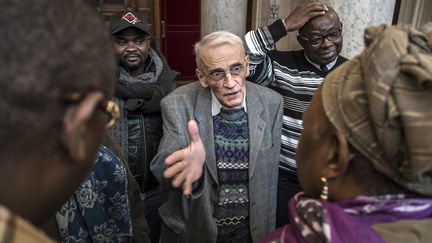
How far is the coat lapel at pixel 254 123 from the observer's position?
174 centimetres

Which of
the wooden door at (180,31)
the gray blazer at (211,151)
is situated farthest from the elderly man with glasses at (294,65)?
the wooden door at (180,31)

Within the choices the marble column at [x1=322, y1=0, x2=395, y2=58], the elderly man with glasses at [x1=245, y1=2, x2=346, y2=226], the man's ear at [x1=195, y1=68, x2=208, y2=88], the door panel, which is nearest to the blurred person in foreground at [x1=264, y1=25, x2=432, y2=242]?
the man's ear at [x1=195, y1=68, x2=208, y2=88]

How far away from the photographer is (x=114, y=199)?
1310mm

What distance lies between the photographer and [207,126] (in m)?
1.78

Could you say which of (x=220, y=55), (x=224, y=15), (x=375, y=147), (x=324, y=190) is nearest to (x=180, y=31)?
(x=224, y=15)

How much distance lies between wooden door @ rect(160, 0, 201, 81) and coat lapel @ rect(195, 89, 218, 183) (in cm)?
485

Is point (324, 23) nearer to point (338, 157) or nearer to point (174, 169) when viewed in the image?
point (174, 169)

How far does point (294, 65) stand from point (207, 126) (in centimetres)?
68

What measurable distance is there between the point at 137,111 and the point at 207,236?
Result: 82cm

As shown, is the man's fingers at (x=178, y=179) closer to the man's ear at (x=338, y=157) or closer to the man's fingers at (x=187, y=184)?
the man's fingers at (x=187, y=184)

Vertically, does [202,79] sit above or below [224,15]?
below

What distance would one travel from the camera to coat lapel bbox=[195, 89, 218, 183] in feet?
5.64

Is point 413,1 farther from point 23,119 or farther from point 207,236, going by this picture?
point 23,119

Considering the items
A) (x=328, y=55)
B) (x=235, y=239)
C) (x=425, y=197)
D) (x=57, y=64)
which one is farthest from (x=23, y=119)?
(x=328, y=55)
